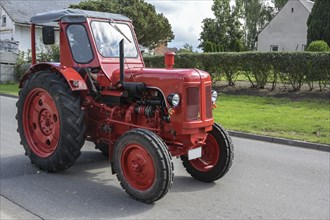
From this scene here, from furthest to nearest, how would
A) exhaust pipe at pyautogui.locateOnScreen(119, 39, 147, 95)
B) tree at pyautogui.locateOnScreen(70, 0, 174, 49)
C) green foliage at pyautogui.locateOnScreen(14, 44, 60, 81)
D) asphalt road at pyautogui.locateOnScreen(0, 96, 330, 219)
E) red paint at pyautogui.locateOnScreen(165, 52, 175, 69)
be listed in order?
tree at pyautogui.locateOnScreen(70, 0, 174, 49)
green foliage at pyautogui.locateOnScreen(14, 44, 60, 81)
red paint at pyautogui.locateOnScreen(165, 52, 175, 69)
exhaust pipe at pyautogui.locateOnScreen(119, 39, 147, 95)
asphalt road at pyautogui.locateOnScreen(0, 96, 330, 219)

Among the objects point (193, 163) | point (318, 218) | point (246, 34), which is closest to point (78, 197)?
point (193, 163)

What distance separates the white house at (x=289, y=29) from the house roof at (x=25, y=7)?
21.6 metres

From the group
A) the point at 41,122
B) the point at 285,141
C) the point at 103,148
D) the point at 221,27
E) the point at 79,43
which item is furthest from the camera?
the point at 221,27

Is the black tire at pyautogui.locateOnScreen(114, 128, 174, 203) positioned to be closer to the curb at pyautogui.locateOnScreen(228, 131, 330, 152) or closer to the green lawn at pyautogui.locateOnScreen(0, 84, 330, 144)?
the curb at pyautogui.locateOnScreen(228, 131, 330, 152)

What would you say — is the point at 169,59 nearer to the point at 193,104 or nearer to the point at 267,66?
the point at 193,104

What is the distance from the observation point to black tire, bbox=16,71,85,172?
5941 millimetres

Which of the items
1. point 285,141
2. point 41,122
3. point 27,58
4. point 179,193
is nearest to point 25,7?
point 27,58

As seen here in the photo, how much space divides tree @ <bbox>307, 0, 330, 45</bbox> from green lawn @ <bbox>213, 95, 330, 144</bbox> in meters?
15.2

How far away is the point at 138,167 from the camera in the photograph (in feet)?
17.2

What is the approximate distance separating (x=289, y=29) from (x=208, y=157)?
127ft

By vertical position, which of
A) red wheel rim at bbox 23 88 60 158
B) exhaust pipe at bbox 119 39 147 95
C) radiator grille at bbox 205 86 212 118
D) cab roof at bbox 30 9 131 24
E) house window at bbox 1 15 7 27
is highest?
house window at bbox 1 15 7 27

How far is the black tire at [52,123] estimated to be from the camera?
234 inches

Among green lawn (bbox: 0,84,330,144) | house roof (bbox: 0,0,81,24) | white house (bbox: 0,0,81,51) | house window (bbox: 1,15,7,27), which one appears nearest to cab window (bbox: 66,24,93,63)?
green lawn (bbox: 0,84,330,144)

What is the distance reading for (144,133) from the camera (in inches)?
201
